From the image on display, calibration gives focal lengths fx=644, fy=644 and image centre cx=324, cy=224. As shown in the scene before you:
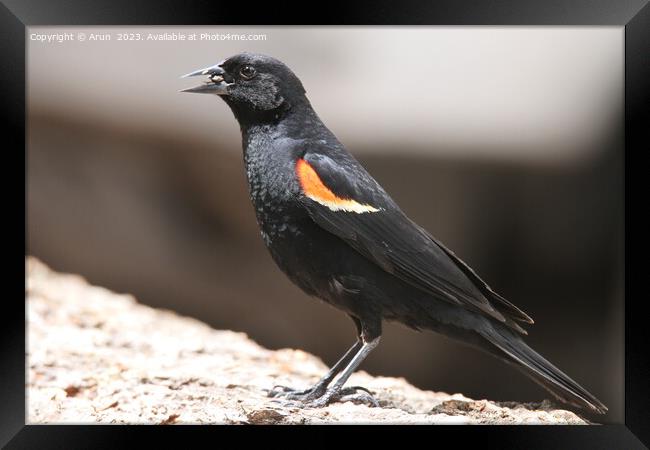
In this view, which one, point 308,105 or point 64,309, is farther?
point 64,309

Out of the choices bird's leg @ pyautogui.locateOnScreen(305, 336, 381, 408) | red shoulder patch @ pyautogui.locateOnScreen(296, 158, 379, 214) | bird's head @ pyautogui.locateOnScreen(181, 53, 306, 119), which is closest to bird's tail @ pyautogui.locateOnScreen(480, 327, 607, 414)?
bird's leg @ pyautogui.locateOnScreen(305, 336, 381, 408)

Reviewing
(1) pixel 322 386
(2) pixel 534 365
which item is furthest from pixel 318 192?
(2) pixel 534 365

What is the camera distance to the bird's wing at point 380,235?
4.21 m

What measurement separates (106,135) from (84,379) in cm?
267

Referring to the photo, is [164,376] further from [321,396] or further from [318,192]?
[318,192]

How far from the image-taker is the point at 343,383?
14.7 feet

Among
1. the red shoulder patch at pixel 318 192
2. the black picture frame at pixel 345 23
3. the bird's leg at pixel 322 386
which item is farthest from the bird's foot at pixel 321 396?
the red shoulder patch at pixel 318 192

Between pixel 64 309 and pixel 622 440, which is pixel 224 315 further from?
pixel 622 440

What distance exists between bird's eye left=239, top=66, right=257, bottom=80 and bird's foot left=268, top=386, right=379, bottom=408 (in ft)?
7.40

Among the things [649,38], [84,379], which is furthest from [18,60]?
[649,38]

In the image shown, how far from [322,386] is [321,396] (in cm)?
7

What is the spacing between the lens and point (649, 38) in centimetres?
457

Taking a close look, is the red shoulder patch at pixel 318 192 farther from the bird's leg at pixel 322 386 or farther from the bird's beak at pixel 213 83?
the bird's leg at pixel 322 386

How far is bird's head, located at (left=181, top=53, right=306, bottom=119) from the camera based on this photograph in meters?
4.49
